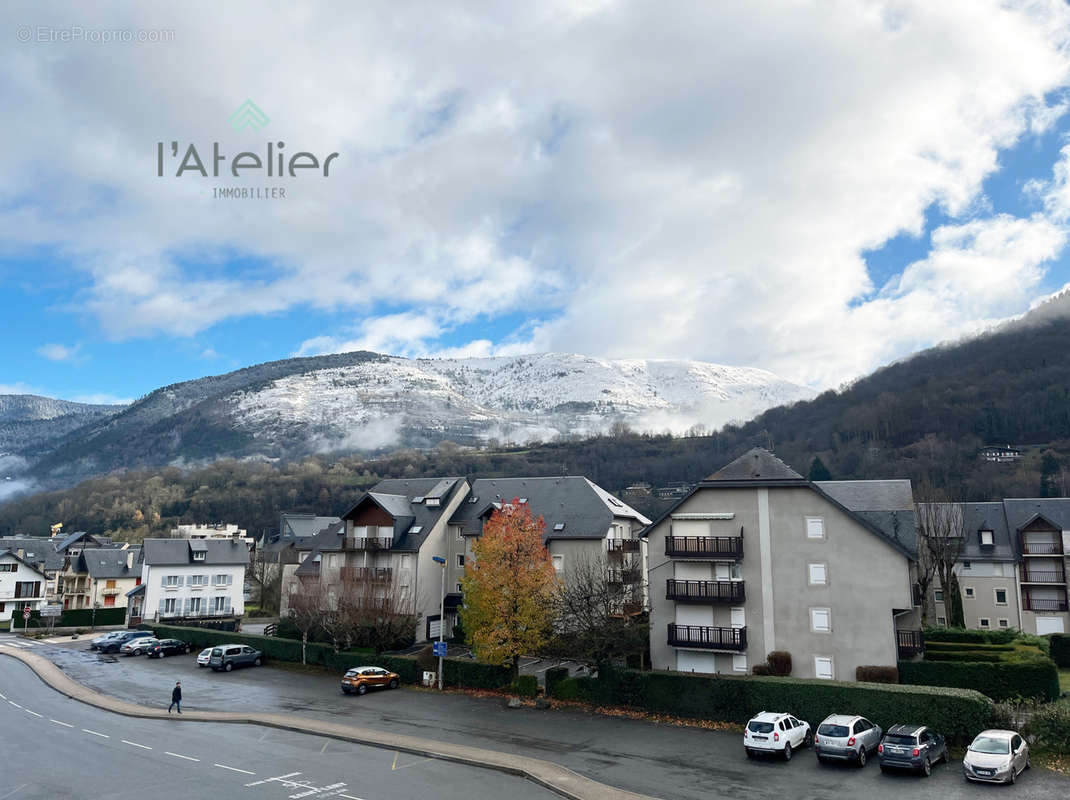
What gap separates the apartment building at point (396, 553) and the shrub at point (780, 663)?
2979 centimetres

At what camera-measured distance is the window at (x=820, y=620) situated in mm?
39688

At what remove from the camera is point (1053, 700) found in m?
34.4

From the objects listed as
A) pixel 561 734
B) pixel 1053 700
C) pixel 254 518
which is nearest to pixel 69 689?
pixel 561 734

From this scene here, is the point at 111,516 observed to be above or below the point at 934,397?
below

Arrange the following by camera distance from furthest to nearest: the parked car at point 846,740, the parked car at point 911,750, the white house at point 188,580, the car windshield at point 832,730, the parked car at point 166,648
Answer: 1. the white house at point 188,580
2. the parked car at point 166,648
3. the car windshield at point 832,730
4. the parked car at point 846,740
5. the parked car at point 911,750

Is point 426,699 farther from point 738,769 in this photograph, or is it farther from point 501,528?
point 738,769

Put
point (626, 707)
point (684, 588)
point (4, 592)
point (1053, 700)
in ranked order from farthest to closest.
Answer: point (4, 592) → point (684, 588) → point (626, 707) → point (1053, 700)

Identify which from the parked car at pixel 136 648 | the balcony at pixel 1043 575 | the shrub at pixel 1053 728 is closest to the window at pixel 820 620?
the shrub at pixel 1053 728

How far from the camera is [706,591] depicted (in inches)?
1670

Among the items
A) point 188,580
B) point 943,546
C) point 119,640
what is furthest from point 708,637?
point 188,580

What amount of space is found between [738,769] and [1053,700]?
18043mm

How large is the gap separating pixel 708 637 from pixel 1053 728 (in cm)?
1732

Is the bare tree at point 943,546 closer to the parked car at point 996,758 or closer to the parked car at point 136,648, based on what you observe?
the parked car at point 996,758

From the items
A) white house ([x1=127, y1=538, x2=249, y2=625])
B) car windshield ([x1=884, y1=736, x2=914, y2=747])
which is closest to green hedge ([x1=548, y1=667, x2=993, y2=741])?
car windshield ([x1=884, y1=736, x2=914, y2=747])
